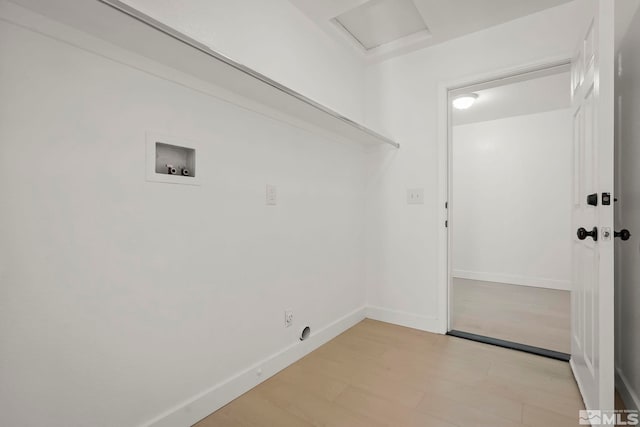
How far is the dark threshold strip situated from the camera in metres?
2.01

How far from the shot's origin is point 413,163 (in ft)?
8.54

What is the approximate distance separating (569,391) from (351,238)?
1.64 meters

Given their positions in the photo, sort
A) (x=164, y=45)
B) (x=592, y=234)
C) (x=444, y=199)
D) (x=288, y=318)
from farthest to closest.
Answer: (x=444, y=199)
(x=288, y=318)
(x=592, y=234)
(x=164, y=45)

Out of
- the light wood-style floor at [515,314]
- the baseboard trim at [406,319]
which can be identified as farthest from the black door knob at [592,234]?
the baseboard trim at [406,319]

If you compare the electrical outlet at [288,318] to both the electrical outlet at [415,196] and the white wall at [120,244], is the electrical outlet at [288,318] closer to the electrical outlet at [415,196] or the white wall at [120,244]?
the white wall at [120,244]

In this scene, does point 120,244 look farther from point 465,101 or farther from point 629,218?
point 465,101

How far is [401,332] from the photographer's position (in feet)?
8.05

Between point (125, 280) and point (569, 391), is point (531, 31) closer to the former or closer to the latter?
point (569, 391)

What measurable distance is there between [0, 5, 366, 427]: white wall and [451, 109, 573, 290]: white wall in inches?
143

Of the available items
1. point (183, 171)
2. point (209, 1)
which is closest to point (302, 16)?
point (209, 1)

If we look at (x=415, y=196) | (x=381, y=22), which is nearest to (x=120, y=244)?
(x=415, y=196)

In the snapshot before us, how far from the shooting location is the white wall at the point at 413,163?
7.63ft

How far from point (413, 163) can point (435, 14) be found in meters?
1.08

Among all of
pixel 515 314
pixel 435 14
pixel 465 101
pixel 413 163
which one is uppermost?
pixel 435 14
